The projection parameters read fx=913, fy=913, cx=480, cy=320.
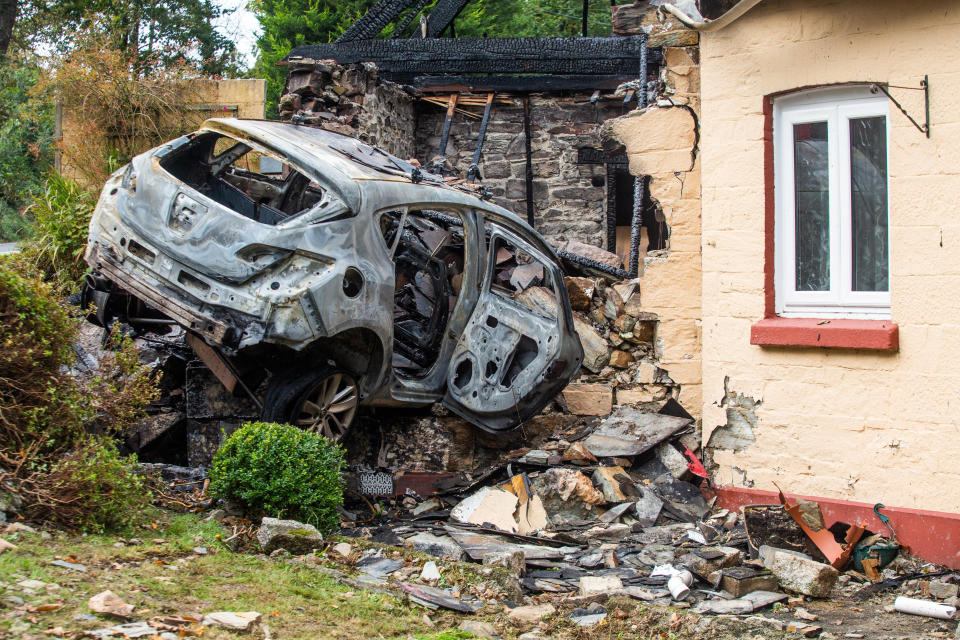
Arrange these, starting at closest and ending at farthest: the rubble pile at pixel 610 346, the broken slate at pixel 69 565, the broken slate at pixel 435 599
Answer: the broken slate at pixel 69 565, the broken slate at pixel 435 599, the rubble pile at pixel 610 346

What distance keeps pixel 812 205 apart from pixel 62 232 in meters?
8.50

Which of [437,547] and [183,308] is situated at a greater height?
[183,308]

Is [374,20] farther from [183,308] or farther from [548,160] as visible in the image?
[183,308]

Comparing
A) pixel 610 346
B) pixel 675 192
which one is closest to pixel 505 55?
pixel 610 346

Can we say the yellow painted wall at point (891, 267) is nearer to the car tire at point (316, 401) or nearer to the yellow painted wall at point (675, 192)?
Result: the yellow painted wall at point (675, 192)

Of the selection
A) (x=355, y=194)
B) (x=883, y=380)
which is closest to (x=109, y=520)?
(x=355, y=194)

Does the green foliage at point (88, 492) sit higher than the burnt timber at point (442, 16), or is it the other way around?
the burnt timber at point (442, 16)

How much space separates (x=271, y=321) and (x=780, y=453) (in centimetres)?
367

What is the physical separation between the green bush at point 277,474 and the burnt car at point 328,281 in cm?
59

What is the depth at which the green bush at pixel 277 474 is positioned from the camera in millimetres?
5711

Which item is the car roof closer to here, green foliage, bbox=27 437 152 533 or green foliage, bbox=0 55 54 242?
green foliage, bbox=27 437 152 533

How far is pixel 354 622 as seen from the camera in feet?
13.9

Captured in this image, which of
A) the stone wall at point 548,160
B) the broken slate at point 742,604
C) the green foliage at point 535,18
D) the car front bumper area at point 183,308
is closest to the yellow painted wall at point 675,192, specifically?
the broken slate at point 742,604

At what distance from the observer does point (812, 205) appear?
6461mm
